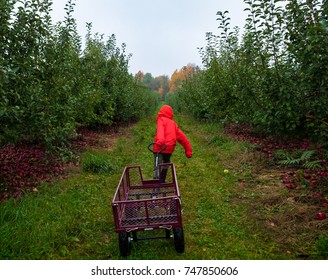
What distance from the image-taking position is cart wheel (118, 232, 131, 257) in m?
4.34

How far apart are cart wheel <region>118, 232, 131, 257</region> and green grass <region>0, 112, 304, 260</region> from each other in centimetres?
11

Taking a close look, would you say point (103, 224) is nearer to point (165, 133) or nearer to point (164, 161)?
point (164, 161)

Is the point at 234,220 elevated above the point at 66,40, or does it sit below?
below

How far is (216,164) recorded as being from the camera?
9609mm

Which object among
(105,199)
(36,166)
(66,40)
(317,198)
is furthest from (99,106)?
(317,198)

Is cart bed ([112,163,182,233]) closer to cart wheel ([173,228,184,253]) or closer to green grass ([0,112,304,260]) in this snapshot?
cart wheel ([173,228,184,253])

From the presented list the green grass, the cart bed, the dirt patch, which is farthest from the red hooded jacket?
the dirt patch

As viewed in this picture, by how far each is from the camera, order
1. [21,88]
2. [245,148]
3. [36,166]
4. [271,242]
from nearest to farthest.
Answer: [271,242], [21,88], [36,166], [245,148]

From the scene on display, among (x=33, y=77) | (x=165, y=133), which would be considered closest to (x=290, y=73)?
(x=165, y=133)

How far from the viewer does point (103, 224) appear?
557 cm

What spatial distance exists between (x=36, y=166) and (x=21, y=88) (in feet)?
9.40

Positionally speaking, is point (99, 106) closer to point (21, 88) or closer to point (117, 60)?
point (117, 60)

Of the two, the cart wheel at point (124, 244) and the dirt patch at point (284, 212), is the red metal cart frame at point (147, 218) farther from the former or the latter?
the dirt patch at point (284, 212)

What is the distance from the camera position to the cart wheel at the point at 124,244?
434 cm
